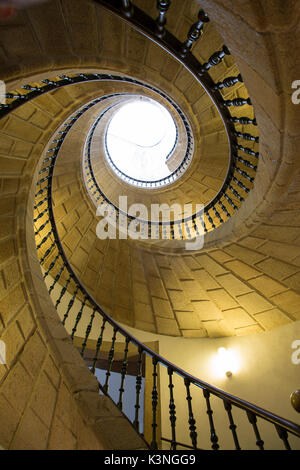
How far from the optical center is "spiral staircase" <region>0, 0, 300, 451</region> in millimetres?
2010

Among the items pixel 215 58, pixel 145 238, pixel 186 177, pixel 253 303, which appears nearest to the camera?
pixel 215 58

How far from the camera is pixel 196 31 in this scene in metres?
2.02

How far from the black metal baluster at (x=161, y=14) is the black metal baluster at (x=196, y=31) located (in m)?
0.28

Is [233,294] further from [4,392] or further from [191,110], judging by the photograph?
[4,392]

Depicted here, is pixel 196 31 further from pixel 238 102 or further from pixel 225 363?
pixel 225 363

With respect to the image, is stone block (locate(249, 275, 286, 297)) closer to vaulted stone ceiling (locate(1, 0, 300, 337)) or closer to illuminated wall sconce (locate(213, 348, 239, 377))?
vaulted stone ceiling (locate(1, 0, 300, 337))

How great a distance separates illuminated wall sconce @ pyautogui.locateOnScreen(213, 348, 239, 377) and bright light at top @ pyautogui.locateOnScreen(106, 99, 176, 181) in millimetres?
6380

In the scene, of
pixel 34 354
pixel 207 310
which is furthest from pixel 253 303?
pixel 34 354

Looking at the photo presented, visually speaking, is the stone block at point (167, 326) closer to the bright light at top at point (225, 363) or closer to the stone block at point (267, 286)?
the bright light at top at point (225, 363)

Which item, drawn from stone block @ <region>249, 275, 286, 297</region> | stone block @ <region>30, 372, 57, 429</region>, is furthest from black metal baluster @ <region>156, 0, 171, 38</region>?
stone block @ <region>249, 275, 286, 297</region>

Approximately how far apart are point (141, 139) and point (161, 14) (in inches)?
430

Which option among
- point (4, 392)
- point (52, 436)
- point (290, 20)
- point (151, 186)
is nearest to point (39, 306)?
point (4, 392)

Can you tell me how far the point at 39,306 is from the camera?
9.38ft

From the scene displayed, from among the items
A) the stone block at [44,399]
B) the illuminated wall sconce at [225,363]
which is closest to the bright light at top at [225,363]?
the illuminated wall sconce at [225,363]
